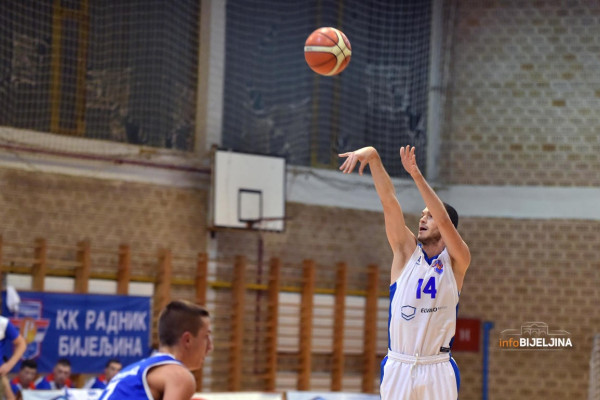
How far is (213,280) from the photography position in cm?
1357

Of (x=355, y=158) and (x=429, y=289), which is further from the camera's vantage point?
(x=429, y=289)

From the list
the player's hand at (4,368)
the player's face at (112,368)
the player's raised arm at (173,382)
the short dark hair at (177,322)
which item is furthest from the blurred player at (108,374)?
the player's raised arm at (173,382)

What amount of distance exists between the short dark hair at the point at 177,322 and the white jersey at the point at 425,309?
1.79 meters

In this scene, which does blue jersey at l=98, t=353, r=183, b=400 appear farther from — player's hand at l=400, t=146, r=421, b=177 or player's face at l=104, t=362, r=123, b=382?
player's face at l=104, t=362, r=123, b=382

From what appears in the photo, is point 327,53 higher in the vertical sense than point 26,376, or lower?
higher

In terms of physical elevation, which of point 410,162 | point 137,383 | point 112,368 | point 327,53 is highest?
point 327,53

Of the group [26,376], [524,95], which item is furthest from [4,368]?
[524,95]

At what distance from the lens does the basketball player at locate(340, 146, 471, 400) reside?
5.61 m

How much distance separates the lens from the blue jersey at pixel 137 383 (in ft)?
13.5

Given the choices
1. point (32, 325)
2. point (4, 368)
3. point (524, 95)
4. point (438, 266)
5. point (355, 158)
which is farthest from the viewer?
point (524, 95)

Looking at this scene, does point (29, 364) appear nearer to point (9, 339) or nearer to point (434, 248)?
point (9, 339)

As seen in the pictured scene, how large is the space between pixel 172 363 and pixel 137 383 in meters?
0.18

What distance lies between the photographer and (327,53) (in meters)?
7.73

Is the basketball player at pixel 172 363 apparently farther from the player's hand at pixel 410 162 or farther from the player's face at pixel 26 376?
the player's face at pixel 26 376
